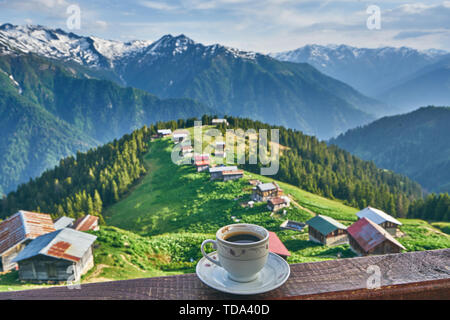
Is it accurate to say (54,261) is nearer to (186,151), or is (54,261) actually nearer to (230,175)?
(230,175)

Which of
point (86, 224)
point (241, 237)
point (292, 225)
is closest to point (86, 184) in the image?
point (86, 224)

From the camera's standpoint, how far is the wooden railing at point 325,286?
102 inches

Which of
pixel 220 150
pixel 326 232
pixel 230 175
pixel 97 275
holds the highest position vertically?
pixel 220 150

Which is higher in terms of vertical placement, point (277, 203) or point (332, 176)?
point (277, 203)

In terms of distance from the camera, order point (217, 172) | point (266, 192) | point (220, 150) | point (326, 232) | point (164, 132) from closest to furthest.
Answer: point (326, 232)
point (266, 192)
point (217, 172)
point (220, 150)
point (164, 132)

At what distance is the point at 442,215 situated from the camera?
216 feet

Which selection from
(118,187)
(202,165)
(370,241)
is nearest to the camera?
(370,241)

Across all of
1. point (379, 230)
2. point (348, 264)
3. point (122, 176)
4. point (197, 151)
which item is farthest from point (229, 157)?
point (348, 264)

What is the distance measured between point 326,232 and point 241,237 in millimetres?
39572

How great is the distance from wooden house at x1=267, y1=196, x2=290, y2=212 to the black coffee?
48.6 metres

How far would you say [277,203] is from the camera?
5138 cm

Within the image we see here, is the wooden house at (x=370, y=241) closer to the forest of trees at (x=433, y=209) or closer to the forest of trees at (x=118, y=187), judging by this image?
the forest of trees at (x=118, y=187)
